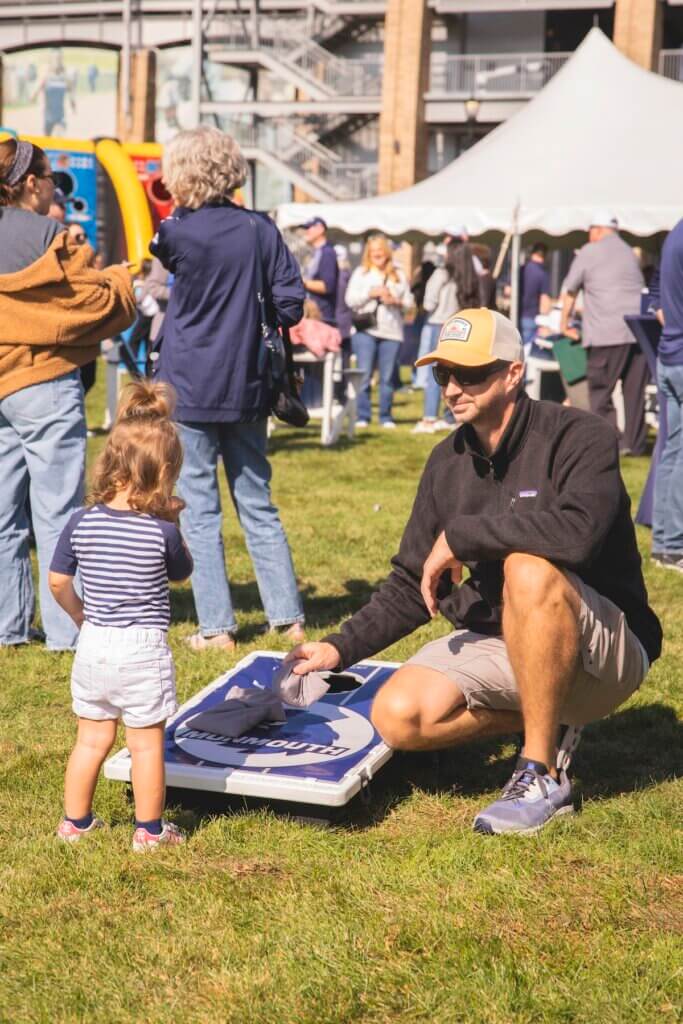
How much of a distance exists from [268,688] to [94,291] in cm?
196

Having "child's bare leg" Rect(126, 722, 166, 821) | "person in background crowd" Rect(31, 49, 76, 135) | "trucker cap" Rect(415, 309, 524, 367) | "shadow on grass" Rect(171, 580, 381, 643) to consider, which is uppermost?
"person in background crowd" Rect(31, 49, 76, 135)

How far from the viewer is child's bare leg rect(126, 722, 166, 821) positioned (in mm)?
3818

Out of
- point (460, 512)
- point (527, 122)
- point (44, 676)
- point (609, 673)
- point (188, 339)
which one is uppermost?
point (527, 122)

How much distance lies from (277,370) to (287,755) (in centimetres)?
221

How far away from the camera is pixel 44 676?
5.75 meters

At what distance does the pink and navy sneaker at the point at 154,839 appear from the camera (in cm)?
387

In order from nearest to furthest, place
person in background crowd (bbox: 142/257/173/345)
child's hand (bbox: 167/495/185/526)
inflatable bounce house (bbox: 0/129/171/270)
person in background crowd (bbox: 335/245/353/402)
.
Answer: child's hand (bbox: 167/495/185/526), person in background crowd (bbox: 142/257/173/345), person in background crowd (bbox: 335/245/353/402), inflatable bounce house (bbox: 0/129/171/270)

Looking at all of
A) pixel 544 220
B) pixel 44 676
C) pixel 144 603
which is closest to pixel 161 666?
pixel 144 603

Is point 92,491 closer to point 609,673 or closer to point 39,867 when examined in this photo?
point 39,867

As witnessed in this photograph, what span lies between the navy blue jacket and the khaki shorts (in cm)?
196

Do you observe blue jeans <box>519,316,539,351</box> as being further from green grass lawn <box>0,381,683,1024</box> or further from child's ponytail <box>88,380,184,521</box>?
child's ponytail <box>88,380,184,521</box>

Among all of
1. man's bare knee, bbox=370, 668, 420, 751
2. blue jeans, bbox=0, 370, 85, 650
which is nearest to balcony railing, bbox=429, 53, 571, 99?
blue jeans, bbox=0, 370, 85, 650

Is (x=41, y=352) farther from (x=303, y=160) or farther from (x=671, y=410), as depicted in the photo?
(x=303, y=160)

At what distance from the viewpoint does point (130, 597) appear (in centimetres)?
378
